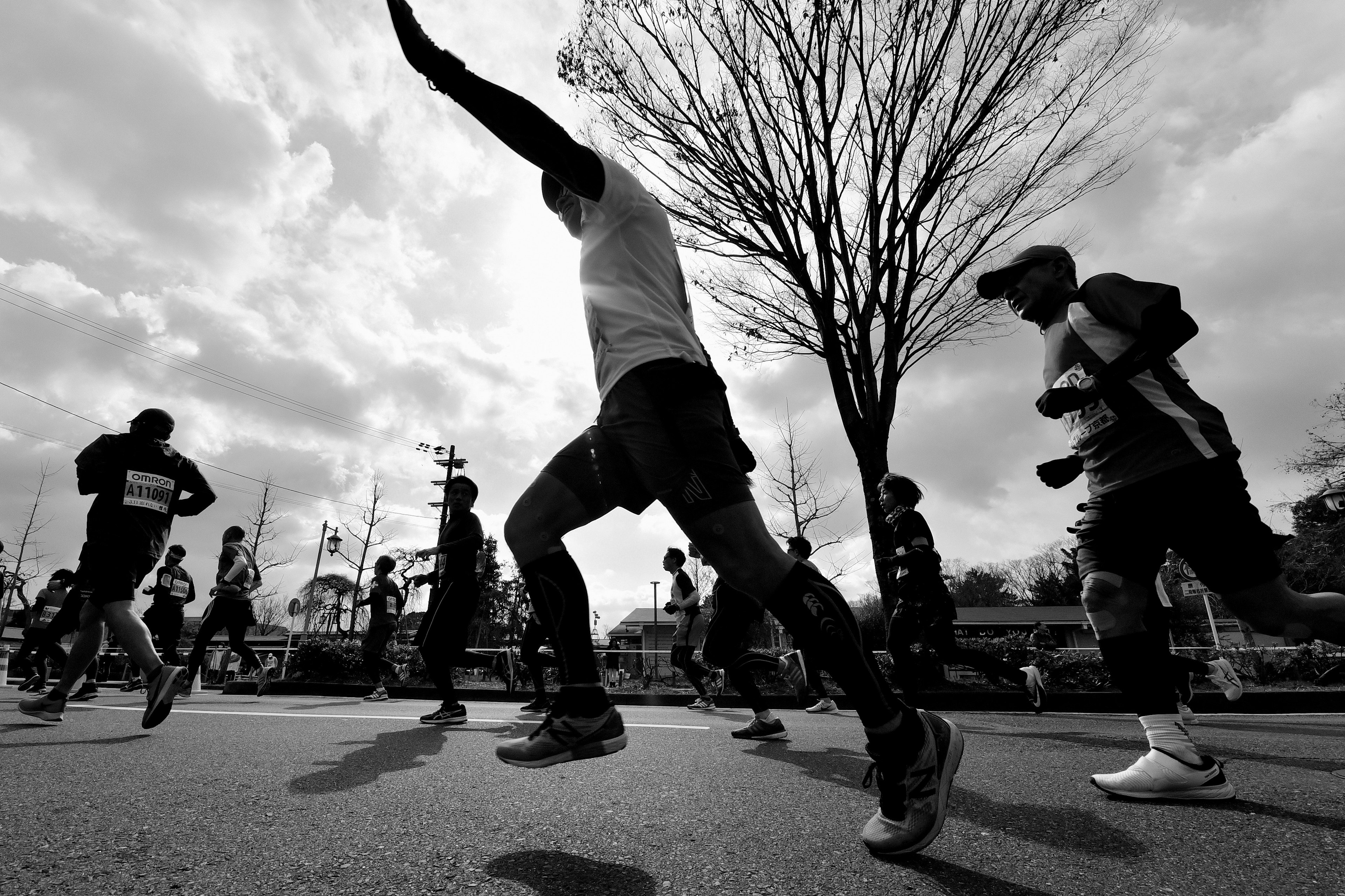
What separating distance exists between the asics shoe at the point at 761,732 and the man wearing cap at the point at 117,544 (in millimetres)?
2964

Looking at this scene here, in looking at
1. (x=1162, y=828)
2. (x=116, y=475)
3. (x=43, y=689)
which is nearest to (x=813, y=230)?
(x=116, y=475)

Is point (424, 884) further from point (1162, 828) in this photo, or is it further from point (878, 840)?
point (1162, 828)

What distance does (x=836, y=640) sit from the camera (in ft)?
5.49

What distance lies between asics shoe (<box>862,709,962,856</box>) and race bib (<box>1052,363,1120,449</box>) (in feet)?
4.34

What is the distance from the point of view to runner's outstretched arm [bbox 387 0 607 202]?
1.88 m

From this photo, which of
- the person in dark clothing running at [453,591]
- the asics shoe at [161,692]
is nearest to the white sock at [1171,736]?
the asics shoe at [161,692]

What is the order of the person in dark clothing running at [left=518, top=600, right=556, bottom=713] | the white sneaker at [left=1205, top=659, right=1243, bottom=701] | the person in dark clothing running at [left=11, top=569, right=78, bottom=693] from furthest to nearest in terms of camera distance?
the person in dark clothing running at [left=11, top=569, right=78, bottom=693]
the person in dark clothing running at [left=518, top=600, right=556, bottom=713]
the white sneaker at [left=1205, top=659, right=1243, bottom=701]

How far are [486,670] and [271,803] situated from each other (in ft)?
38.4

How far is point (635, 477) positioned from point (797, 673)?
4.69 meters

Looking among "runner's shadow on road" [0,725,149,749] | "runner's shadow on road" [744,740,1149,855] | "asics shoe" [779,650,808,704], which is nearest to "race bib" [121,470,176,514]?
"runner's shadow on road" [0,725,149,749]

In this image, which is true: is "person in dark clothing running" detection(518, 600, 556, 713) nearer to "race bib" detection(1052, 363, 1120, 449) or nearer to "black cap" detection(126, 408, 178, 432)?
"black cap" detection(126, 408, 178, 432)

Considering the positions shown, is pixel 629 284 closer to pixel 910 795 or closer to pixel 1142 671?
pixel 910 795

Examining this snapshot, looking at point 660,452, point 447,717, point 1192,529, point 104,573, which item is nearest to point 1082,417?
point 1192,529

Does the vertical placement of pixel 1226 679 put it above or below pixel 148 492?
below
